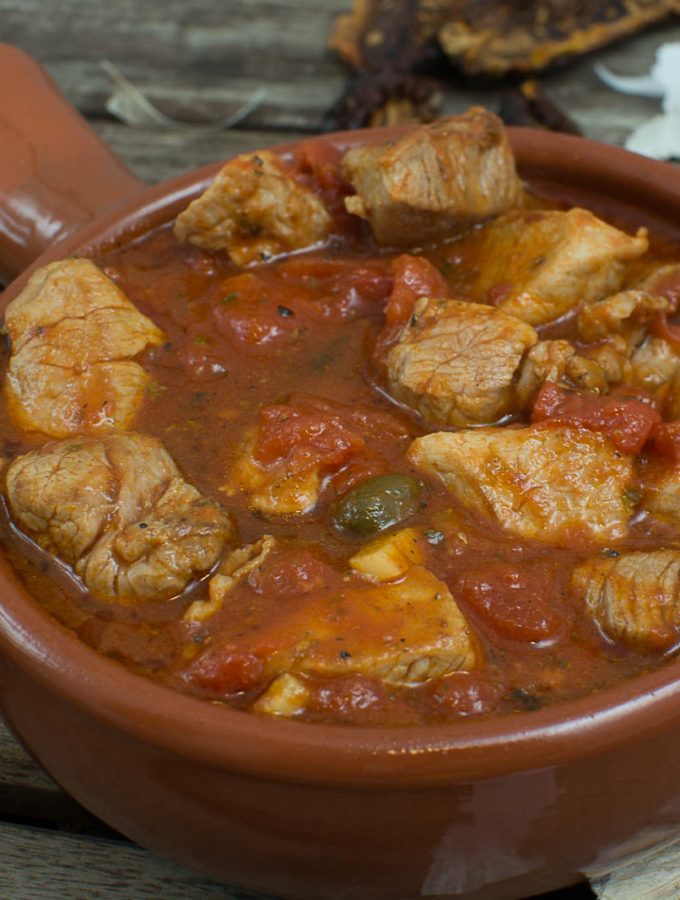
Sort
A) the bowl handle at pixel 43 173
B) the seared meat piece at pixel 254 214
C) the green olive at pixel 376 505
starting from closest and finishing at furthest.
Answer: the green olive at pixel 376 505, the seared meat piece at pixel 254 214, the bowl handle at pixel 43 173

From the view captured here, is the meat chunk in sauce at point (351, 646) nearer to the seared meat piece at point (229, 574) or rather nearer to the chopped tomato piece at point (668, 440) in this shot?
the seared meat piece at point (229, 574)

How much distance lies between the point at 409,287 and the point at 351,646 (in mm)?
1053

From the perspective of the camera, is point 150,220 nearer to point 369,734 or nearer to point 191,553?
point 191,553

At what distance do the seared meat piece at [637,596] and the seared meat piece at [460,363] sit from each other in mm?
485

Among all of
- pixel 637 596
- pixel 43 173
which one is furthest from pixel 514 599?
pixel 43 173

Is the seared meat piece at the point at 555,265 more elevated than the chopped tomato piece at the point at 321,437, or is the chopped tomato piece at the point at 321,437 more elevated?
the chopped tomato piece at the point at 321,437

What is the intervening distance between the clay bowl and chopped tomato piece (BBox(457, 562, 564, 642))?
0.95 feet

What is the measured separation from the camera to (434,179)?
2752 mm

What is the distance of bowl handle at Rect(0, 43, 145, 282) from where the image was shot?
2977mm

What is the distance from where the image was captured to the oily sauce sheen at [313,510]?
191 centimetres

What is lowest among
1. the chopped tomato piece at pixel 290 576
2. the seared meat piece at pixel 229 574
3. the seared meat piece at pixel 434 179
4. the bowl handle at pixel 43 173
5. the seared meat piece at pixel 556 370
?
the seared meat piece at pixel 556 370

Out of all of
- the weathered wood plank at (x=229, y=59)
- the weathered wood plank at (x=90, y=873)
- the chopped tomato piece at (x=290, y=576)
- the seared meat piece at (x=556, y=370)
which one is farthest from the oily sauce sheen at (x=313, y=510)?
the weathered wood plank at (x=229, y=59)

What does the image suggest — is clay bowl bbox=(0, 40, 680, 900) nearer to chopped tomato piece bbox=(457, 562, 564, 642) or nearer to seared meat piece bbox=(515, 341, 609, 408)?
chopped tomato piece bbox=(457, 562, 564, 642)

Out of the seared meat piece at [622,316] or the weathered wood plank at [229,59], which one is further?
the weathered wood plank at [229,59]
